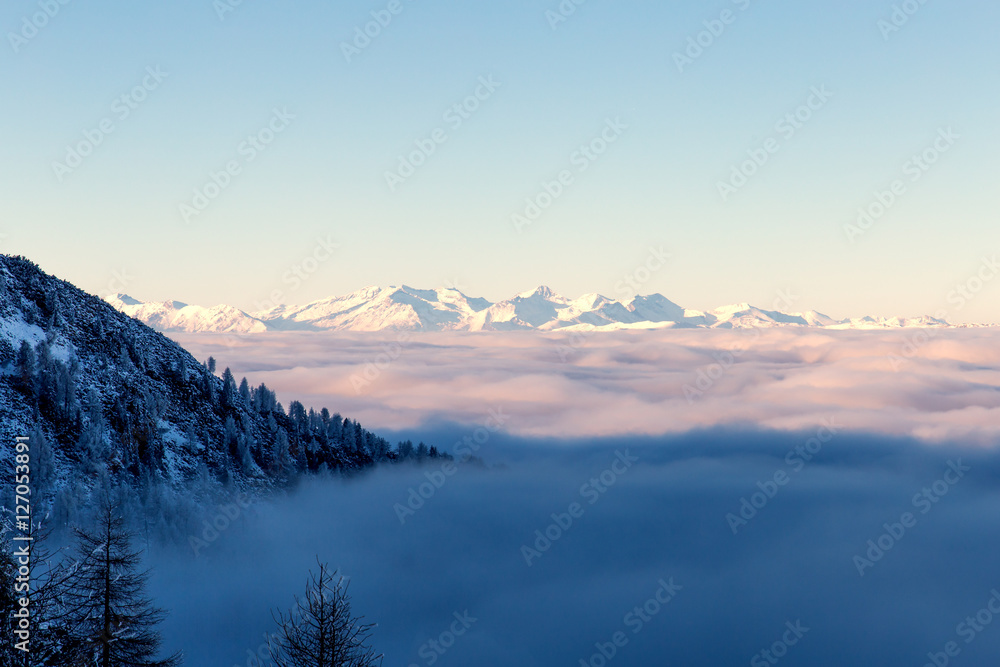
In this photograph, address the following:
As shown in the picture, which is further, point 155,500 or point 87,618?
point 155,500

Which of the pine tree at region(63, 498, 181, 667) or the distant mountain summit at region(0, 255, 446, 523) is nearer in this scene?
the pine tree at region(63, 498, 181, 667)

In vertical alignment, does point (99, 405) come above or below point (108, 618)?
above

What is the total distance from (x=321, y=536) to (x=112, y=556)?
168m

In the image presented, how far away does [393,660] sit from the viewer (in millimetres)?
163875

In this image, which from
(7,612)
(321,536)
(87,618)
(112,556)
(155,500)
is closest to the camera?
(7,612)

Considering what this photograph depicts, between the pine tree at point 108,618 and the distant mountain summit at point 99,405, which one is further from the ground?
the distant mountain summit at point 99,405

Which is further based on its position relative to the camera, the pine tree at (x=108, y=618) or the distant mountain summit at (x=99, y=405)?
the distant mountain summit at (x=99, y=405)

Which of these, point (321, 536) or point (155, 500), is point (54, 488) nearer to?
point (155, 500)

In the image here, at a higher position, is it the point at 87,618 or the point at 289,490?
the point at 289,490

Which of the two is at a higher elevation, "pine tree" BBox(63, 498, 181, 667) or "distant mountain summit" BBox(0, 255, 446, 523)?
"distant mountain summit" BBox(0, 255, 446, 523)

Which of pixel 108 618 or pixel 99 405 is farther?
pixel 99 405

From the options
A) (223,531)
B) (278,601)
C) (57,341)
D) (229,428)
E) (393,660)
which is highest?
(57,341)

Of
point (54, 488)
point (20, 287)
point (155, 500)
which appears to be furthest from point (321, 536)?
point (20, 287)

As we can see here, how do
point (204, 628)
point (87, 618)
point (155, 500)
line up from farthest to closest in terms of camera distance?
point (155, 500) < point (204, 628) < point (87, 618)
